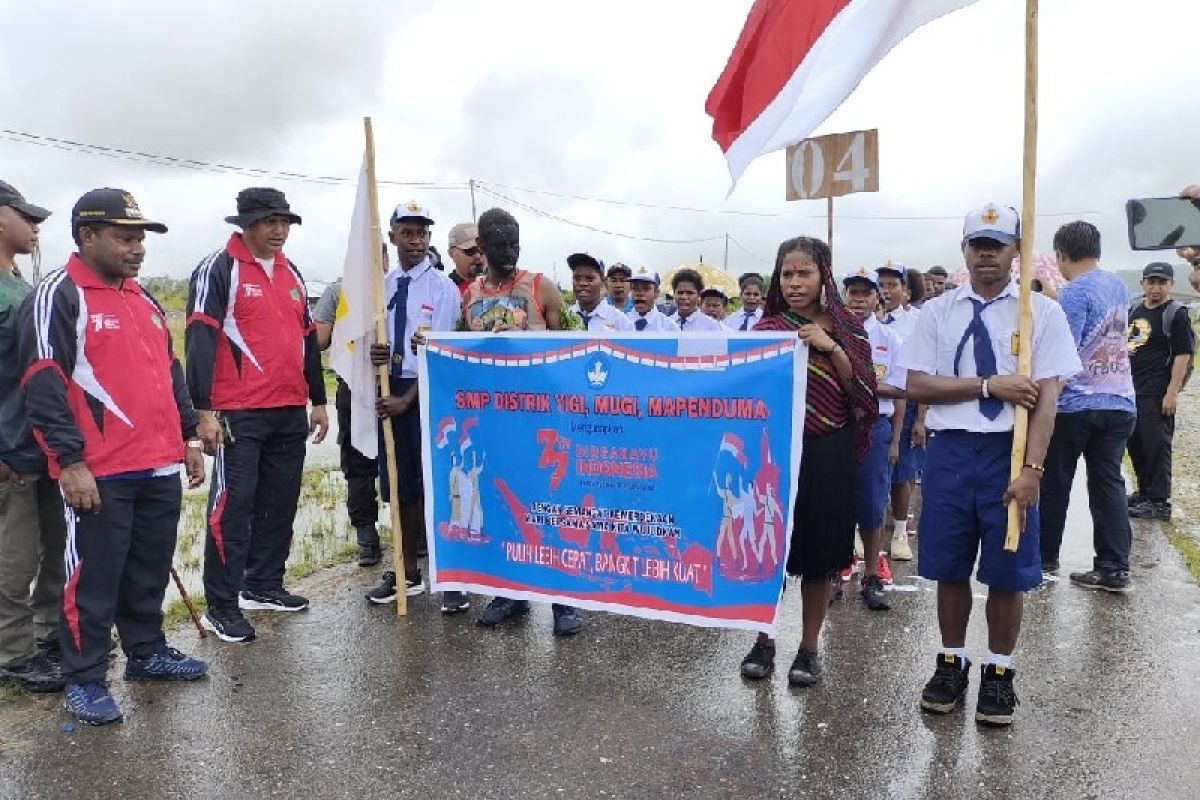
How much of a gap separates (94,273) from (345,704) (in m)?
2.24

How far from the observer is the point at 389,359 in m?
5.05

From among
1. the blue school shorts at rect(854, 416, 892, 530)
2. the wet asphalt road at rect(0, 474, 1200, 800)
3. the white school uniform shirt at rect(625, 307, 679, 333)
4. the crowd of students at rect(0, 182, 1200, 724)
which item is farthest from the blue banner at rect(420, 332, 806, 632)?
the white school uniform shirt at rect(625, 307, 679, 333)

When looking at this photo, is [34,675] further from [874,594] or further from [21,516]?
[874,594]

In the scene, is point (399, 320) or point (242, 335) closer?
point (242, 335)

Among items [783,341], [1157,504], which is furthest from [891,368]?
[1157,504]

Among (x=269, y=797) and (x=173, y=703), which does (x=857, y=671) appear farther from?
(x=173, y=703)

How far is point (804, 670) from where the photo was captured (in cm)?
401

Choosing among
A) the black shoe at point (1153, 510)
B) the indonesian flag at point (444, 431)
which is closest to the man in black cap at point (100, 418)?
the indonesian flag at point (444, 431)

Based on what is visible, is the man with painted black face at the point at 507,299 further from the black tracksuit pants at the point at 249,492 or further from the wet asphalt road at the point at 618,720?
the black tracksuit pants at the point at 249,492

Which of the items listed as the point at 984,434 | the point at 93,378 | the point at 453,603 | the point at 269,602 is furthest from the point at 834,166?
the point at 269,602

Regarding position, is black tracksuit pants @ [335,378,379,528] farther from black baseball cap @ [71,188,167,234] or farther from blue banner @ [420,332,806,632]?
black baseball cap @ [71,188,167,234]

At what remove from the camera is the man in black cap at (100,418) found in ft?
12.1

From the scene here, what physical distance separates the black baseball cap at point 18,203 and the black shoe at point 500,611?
304 cm

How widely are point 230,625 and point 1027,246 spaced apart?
14.1 feet
